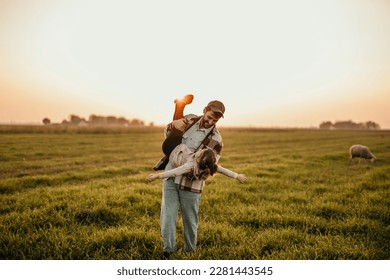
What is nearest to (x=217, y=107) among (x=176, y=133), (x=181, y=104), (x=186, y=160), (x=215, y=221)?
(x=181, y=104)

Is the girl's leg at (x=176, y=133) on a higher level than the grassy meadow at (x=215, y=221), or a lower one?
higher

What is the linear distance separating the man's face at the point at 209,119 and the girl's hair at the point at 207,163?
1.28 ft

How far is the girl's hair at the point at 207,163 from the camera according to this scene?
3.41 meters

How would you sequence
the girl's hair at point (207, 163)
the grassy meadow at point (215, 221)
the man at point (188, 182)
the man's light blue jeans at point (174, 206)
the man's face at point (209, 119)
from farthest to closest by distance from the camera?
the grassy meadow at point (215, 221) < the man's light blue jeans at point (174, 206) < the man at point (188, 182) < the man's face at point (209, 119) < the girl's hair at point (207, 163)

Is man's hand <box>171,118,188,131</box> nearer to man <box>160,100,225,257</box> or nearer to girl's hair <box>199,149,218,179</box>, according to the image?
man <box>160,100,225,257</box>

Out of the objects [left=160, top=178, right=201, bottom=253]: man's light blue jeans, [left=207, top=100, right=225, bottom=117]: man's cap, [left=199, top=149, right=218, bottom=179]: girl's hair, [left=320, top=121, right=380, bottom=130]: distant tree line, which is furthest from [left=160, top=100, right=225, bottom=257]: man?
[left=320, top=121, right=380, bottom=130]: distant tree line

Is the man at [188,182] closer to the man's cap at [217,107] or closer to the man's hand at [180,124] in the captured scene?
the man's hand at [180,124]

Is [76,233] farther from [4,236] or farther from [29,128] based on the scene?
[29,128]

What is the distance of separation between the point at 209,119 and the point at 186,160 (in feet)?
1.95

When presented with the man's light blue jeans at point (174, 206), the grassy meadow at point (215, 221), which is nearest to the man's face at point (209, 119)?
the man's light blue jeans at point (174, 206)

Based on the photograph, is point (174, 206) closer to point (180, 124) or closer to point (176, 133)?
point (176, 133)

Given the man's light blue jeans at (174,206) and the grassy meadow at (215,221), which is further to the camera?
the grassy meadow at (215,221)

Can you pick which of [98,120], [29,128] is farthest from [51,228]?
[98,120]

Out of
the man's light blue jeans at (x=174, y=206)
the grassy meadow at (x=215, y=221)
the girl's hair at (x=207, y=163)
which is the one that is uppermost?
the girl's hair at (x=207, y=163)
